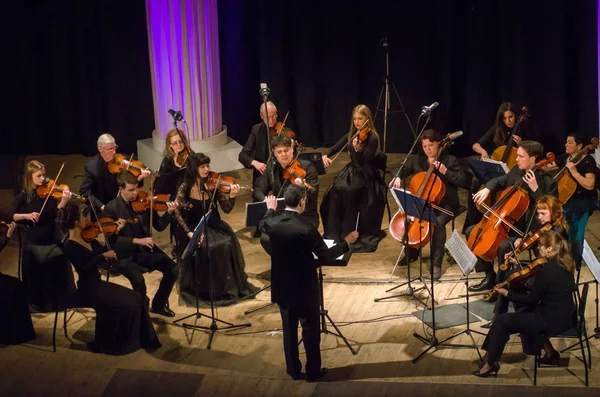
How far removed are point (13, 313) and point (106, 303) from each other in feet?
2.27

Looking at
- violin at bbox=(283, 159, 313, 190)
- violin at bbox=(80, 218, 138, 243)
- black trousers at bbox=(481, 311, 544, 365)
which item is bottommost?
black trousers at bbox=(481, 311, 544, 365)

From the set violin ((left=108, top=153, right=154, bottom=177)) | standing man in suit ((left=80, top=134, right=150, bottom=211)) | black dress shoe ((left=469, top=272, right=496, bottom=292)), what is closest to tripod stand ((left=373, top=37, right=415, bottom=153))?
black dress shoe ((left=469, top=272, right=496, bottom=292))

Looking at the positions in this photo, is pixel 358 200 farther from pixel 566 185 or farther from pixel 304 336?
pixel 304 336

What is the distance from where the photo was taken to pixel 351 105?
9938 millimetres

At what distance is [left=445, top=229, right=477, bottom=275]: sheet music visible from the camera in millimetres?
5332

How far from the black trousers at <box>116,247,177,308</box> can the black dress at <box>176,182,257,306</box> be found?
22 centimetres

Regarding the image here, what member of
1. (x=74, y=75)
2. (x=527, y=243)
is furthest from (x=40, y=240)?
(x=74, y=75)

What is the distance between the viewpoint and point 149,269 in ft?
20.3

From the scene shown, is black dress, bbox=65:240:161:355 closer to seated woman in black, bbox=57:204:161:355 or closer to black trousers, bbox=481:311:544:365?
seated woman in black, bbox=57:204:161:355

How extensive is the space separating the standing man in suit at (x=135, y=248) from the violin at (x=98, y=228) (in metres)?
0.03

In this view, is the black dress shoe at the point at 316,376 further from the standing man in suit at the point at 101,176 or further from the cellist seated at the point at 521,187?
the standing man in suit at the point at 101,176

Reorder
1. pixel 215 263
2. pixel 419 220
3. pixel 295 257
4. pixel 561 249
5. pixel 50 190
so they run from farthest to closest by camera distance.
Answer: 1. pixel 419 220
2. pixel 215 263
3. pixel 50 190
4. pixel 561 249
5. pixel 295 257

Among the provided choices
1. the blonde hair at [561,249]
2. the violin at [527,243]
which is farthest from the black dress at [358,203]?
the blonde hair at [561,249]

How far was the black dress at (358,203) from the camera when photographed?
7.29 m
